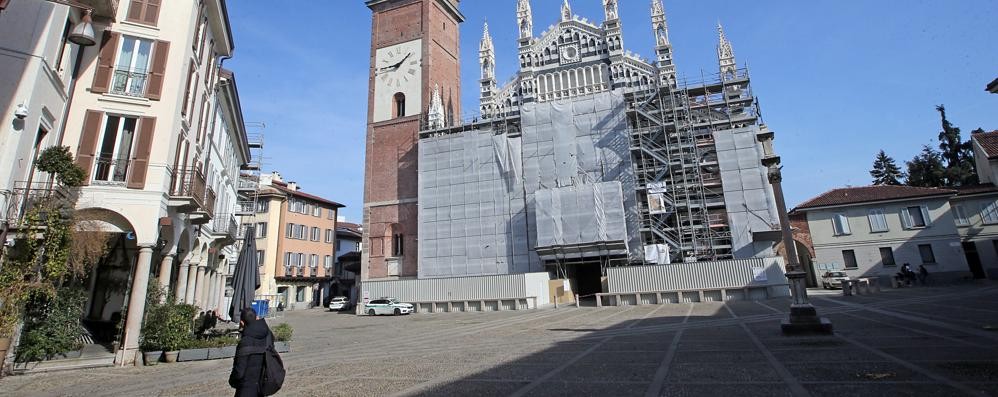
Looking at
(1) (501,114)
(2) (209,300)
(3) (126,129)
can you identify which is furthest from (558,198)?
(3) (126,129)

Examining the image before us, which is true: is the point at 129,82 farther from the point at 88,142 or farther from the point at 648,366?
the point at 648,366

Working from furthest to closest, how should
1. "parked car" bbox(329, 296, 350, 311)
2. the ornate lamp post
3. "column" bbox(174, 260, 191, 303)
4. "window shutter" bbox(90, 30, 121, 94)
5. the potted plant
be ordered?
"parked car" bbox(329, 296, 350, 311)
"column" bbox(174, 260, 191, 303)
the potted plant
"window shutter" bbox(90, 30, 121, 94)
the ornate lamp post

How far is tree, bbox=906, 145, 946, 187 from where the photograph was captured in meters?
48.2

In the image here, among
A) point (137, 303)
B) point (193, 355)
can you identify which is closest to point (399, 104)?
point (137, 303)

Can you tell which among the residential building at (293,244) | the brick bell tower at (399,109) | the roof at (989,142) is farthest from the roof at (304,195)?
the roof at (989,142)

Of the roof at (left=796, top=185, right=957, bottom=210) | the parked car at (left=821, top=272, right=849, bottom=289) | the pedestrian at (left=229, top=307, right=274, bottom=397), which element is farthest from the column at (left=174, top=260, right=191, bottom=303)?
the roof at (left=796, top=185, right=957, bottom=210)

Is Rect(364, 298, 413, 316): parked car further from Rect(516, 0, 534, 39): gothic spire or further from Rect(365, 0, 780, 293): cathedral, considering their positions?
Rect(516, 0, 534, 39): gothic spire

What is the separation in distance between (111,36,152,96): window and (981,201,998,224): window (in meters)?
46.4

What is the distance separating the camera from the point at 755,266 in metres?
25.4

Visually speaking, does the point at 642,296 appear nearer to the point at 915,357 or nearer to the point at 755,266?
the point at 755,266

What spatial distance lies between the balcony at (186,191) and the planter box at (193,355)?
151 inches

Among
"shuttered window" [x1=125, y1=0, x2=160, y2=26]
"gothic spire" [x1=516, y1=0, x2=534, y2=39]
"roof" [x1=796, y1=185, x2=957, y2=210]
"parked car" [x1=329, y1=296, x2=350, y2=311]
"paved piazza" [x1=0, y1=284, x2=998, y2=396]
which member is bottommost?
"paved piazza" [x1=0, y1=284, x2=998, y2=396]

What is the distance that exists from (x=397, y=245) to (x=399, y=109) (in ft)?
39.4

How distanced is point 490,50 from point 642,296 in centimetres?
2488
